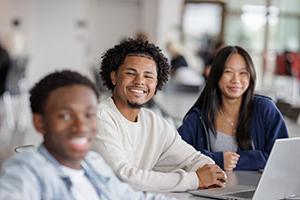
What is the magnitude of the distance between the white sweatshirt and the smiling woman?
0.41 metres

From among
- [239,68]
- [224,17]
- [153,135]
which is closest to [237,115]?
[239,68]

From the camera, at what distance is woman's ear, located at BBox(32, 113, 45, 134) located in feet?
4.84

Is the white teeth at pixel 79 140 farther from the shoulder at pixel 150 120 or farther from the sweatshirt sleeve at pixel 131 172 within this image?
the shoulder at pixel 150 120

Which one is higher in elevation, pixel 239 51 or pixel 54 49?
pixel 239 51

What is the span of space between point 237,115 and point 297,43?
12.3 m

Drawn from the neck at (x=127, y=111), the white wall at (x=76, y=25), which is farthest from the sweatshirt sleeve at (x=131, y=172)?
the white wall at (x=76, y=25)

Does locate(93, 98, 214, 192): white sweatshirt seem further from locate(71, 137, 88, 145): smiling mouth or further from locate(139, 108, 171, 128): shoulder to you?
locate(71, 137, 88, 145): smiling mouth

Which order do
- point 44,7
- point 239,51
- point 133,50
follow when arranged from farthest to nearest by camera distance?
point 44,7 < point 239,51 < point 133,50

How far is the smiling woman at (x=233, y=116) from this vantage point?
9.11ft

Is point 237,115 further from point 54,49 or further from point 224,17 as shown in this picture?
point 224,17

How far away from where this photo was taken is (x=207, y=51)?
13344mm

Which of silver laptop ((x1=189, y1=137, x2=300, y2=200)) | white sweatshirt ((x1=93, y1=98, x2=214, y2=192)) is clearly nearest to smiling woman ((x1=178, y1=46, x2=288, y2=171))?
white sweatshirt ((x1=93, y1=98, x2=214, y2=192))

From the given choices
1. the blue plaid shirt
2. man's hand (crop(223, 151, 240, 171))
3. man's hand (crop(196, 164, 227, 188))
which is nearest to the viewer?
the blue plaid shirt

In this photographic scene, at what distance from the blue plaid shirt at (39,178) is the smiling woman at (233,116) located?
1179 mm
